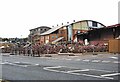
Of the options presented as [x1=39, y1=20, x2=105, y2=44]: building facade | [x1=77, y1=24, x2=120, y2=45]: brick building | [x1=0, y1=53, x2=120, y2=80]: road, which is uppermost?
[x1=39, y1=20, x2=105, y2=44]: building facade

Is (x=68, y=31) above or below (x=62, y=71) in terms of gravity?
above

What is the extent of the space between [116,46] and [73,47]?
656 cm

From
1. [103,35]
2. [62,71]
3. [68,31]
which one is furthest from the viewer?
[68,31]

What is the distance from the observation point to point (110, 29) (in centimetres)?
4481

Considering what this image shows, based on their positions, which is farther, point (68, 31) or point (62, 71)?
point (68, 31)

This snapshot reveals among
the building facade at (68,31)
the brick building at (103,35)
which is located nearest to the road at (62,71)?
the brick building at (103,35)

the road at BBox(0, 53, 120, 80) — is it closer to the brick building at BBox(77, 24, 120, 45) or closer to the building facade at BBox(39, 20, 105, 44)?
the brick building at BBox(77, 24, 120, 45)

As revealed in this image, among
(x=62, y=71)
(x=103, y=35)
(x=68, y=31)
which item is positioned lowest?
(x=62, y=71)

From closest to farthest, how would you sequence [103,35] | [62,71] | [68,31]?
1. [62,71]
2. [103,35]
3. [68,31]

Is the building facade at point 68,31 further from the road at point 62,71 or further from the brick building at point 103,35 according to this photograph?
the road at point 62,71

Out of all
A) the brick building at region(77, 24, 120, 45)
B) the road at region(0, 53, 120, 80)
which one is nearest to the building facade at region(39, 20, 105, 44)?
the brick building at region(77, 24, 120, 45)

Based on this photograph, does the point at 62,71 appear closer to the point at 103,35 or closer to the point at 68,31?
the point at 103,35

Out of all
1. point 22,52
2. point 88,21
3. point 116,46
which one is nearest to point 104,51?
point 116,46

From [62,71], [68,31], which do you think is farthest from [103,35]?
[62,71]
